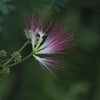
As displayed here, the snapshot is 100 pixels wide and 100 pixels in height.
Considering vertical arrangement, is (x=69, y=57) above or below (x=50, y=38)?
below

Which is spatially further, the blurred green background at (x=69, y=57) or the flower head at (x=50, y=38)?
the blurred green background at (x=69, y=57)

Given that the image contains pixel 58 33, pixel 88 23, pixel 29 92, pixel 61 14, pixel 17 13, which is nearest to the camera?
pixel 58 33

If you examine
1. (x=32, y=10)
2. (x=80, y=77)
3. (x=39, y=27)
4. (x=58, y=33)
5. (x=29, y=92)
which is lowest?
(x=80, y=77)

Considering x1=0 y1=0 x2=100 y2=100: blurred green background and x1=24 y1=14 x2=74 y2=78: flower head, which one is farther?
x1=0 y1=0 x2=100 y2=100: blurred green background

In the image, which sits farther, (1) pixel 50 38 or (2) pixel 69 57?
(2) pixel 69 57

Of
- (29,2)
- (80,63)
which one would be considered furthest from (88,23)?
(29,2)

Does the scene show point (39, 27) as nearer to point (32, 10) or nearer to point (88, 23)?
point (32, 10)

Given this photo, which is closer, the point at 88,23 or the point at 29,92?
the point at 88,23

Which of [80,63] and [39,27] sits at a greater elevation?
[39,27]
